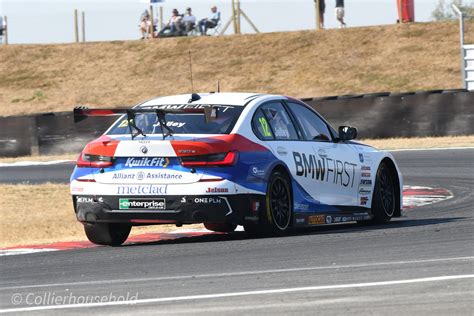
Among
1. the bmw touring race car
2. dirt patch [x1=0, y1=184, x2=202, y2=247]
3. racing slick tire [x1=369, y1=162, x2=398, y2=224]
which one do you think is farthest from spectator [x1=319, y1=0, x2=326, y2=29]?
the bmw touring race car

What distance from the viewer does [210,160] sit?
9742mm

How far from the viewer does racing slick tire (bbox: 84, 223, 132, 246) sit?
1031cm

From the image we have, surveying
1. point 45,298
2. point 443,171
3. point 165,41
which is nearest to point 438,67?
point 165,41

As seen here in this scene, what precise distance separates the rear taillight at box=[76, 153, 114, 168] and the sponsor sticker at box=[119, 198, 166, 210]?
34 cm

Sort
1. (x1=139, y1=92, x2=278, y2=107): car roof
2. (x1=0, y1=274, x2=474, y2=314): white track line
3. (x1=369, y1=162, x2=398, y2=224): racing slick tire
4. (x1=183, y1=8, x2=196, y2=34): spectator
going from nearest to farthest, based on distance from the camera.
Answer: (x1=0, y1=274, x2=474, y2=314): white track line → (x1=139, y1=92, x2=278, y2=107): car roof → (x1=369, y1=162, x2=398, y2=224): racing slick tire → (x1=183, y1=8, x2=196, y2=34): spectator

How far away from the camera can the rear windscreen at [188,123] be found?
10070mm

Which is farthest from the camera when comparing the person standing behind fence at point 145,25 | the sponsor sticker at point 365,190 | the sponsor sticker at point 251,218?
the person standing behind fence at point 145,25

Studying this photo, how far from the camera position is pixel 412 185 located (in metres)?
17.2

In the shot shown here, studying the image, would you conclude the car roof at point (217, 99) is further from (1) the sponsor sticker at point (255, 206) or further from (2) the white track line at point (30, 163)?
(2) the white track line at point (30, 163)

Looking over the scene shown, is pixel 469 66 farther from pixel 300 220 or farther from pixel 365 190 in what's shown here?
pixel 300 220

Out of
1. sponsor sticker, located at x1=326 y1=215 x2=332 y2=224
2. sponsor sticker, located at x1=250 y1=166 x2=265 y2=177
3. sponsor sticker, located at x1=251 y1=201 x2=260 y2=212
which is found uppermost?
sponsor sticker, located at x1=250 y1=166 x2=265 y2=177

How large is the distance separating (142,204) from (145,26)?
1441 inches

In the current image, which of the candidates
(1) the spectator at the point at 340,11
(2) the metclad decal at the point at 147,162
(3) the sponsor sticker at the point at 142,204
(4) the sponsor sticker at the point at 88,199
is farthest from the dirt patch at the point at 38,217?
(1) the spectator at the point at 340,11

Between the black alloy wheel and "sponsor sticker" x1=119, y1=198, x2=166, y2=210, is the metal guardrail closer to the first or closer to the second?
the black alloy wheel
